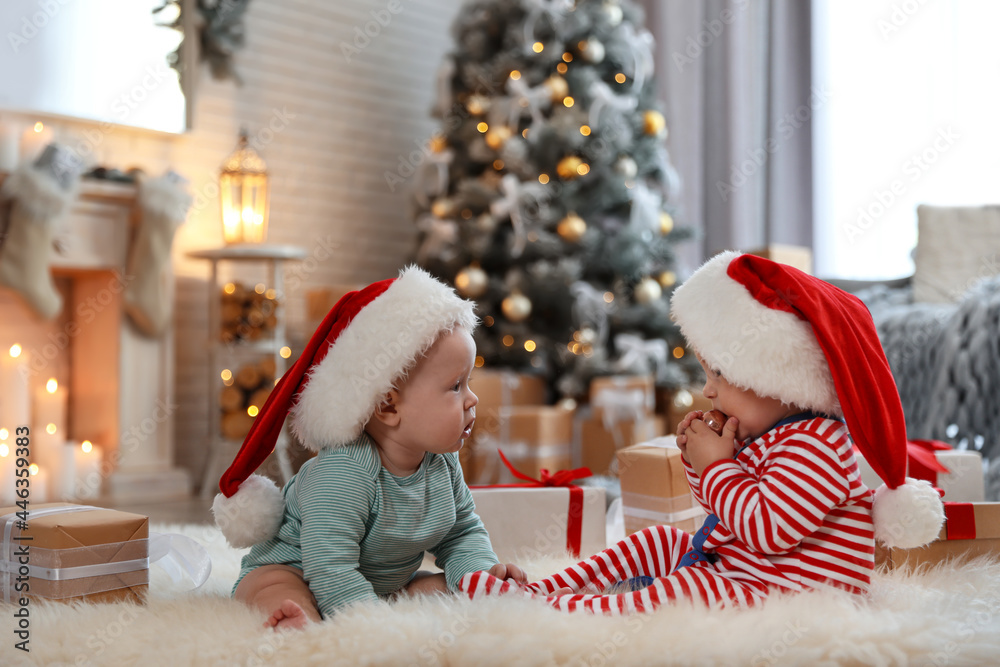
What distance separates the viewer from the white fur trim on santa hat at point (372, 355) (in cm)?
108

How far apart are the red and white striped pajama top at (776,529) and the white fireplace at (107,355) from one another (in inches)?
93.9

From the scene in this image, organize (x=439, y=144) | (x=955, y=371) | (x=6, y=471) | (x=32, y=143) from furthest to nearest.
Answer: (x=439, y=144) < (x=32, y=143) < (x=6, y=471) < (x=955, y=371)

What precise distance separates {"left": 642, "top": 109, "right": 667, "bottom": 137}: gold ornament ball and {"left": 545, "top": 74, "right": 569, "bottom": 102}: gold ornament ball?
35 cm

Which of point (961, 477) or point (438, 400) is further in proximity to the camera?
point (961, 477)

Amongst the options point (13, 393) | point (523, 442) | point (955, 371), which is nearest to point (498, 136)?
point (523, 442)

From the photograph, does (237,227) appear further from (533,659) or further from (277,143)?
(533,659)

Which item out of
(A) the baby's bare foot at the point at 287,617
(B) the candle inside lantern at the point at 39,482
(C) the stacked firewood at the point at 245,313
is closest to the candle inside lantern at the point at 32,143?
(C) the stacked firewood at the point at 245,313

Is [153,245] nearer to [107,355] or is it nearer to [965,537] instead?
[107,355]

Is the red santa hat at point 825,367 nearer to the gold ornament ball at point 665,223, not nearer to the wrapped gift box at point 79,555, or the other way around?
the wrapped gift box at point 79,555

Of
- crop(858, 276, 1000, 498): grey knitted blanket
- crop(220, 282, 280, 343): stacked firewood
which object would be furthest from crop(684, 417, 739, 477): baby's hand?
crop(220, 282, 280, 343): stacked firewood

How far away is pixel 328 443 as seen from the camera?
3.59ft

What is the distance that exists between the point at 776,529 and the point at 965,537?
55 centimetres

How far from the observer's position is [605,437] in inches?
119

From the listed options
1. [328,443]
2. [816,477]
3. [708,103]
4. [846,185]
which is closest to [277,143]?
[708,103]
